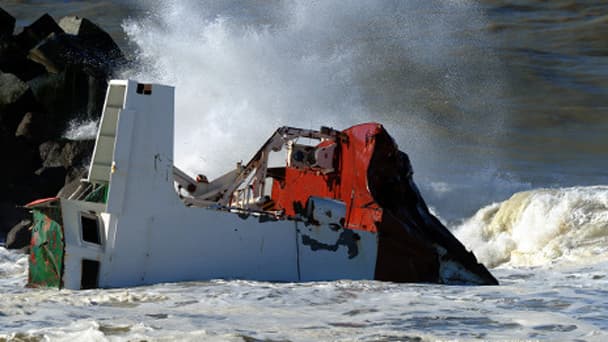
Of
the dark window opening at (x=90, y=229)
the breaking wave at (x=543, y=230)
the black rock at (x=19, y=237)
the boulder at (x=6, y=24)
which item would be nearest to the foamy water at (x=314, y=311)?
the dark window opening at (x=90, y=229)

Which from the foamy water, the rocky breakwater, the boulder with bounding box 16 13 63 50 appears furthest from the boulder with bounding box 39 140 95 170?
the foamy water

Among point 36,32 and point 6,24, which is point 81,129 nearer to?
point 6,24

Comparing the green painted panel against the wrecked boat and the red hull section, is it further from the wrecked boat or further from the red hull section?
the red hull section

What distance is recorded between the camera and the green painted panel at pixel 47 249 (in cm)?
1120

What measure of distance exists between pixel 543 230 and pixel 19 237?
952cm

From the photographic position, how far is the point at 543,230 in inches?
758

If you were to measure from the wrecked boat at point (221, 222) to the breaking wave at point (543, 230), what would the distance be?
512 centimetres

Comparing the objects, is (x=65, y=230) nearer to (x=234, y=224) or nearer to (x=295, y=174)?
(x=234, y=224)

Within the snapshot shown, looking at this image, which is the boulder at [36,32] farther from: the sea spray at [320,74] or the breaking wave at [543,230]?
the breaking wave at [543,230]

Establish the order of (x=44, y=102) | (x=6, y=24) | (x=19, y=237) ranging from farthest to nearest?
1. (x=6, y=24)
2. (x=44, y=102)
3. (x=19, y=237)

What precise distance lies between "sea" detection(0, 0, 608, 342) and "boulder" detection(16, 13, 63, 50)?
2.50 m

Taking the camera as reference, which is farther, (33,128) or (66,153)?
(33,128)

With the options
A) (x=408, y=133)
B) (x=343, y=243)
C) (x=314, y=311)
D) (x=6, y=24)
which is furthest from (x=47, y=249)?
(x=408, y=133)

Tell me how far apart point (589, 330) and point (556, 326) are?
30 centimetres
